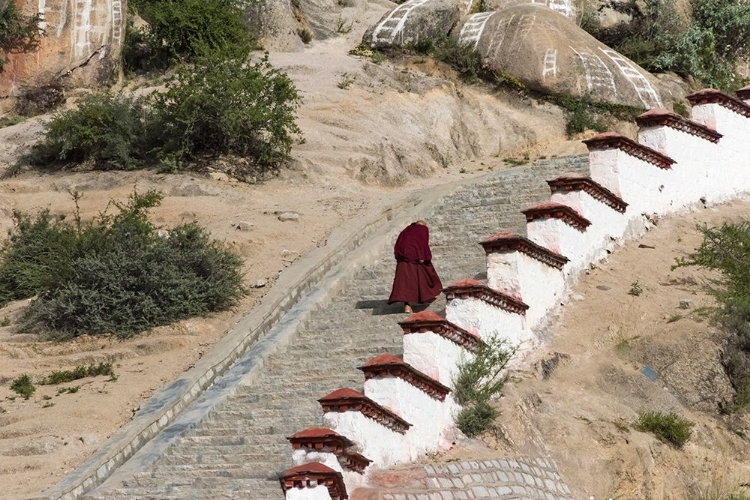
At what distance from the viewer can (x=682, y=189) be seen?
74.3 feet

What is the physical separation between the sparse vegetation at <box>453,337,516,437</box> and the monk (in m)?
1.55

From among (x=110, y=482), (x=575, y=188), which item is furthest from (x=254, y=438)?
(x=575, y=188)

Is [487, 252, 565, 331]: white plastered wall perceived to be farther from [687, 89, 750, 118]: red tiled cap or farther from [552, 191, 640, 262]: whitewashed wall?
[687, 89, 750, 118]: red tiled cap

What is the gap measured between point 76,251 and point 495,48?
13.4 m

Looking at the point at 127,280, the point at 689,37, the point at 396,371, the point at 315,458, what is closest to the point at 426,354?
the point at 396,371

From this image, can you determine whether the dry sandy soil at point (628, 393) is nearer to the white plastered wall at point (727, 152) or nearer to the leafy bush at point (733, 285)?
the leafy bush at point (733, 285)

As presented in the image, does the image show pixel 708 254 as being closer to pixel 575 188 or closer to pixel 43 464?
pixel 575 188

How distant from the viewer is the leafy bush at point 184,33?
31531mm

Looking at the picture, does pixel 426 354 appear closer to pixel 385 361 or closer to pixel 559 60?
pixel 385 361

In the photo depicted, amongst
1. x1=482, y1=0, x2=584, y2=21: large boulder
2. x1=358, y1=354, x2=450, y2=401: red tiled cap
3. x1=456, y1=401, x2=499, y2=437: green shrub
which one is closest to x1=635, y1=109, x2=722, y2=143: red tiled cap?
x1=456, y1=401, x2=499, y2=437: green shrub

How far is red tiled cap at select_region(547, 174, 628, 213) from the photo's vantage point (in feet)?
65.3

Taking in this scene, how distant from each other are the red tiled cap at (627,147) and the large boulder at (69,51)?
45.6 feet

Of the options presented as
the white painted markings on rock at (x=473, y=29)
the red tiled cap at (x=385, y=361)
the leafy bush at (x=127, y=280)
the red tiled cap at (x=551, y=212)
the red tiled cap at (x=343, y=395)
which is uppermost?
the red tiled cap at (x=551, y=212)

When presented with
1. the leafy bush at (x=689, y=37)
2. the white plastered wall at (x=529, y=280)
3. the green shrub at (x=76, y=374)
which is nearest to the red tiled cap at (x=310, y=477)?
the white plastered wall at (x=529, y=280)
